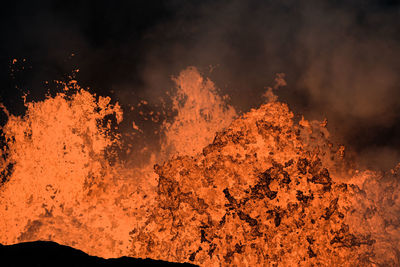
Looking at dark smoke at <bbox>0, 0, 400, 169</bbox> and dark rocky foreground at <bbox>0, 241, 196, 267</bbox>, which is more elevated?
dark smoke at <bbox>0, 0, 400, 169</bbox>

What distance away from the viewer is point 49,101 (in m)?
1.22

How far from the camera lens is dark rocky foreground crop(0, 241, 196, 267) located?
3.54 ft

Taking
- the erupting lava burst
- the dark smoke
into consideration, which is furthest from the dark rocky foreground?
the dark smoke

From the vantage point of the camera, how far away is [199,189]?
1.15 meters

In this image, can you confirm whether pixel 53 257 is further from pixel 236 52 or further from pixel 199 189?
pixel 236 52

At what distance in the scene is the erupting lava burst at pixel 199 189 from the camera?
1124 mm

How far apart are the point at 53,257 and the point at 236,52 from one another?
118cm

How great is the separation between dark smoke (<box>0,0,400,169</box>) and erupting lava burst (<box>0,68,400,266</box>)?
0.08 metres

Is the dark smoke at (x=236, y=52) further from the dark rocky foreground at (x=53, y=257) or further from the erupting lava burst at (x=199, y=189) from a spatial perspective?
the dark rocky foreground at (x=53, y=257)

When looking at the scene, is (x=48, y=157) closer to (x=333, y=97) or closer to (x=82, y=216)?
(x=82, y=216)

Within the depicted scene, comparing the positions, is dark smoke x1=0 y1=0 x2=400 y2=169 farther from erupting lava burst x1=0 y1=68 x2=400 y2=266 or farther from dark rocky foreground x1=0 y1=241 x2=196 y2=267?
dark rocky foreground x1=0 y1=241 x2=196 y2=267

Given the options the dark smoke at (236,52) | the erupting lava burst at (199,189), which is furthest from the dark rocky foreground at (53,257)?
the dark smoke at (236,52)

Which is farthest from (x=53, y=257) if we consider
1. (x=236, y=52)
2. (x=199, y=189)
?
(x=236, y=52)

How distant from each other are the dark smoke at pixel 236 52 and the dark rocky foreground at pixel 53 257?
1.99 feet
